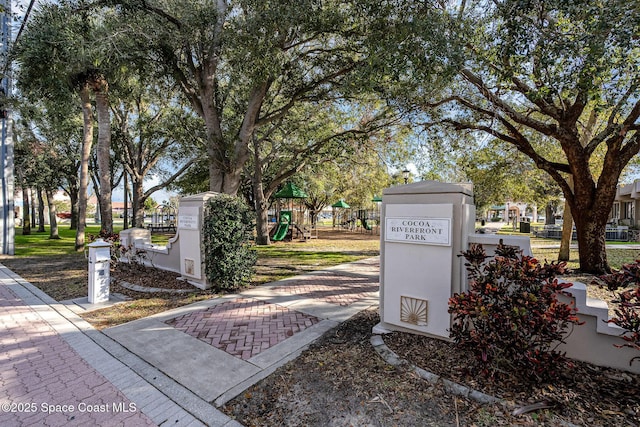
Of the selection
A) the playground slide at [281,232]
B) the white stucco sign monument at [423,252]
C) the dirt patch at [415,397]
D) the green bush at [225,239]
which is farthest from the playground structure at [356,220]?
the dirt patch at [415,397]

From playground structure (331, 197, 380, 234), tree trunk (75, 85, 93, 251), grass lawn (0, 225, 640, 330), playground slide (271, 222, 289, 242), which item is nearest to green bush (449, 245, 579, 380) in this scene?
grass lawn (0, 225, 640, 330)

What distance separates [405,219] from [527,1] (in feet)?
13.5

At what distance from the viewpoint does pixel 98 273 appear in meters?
5.63

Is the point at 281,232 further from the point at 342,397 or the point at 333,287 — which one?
the point at 342,397

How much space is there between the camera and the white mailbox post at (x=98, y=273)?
5566 millimetres

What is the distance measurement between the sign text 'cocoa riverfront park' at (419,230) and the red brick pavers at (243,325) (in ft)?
6.29

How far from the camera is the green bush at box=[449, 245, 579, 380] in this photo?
2.62 meters

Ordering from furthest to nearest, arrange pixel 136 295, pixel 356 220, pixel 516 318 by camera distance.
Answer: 1. pixel 356 220
2. pixel 136 295
3. pixel 516 318

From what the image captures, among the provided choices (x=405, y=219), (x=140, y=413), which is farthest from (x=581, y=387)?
(x=140, y=413)

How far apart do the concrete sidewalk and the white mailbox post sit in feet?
1.57

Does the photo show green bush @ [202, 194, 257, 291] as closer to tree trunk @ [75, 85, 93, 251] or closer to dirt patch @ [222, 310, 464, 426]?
dirt patch @ [222, 310, 464, 426]

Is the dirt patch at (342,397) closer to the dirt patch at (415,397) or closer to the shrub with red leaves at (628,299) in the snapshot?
the dirt patch at (415,397)

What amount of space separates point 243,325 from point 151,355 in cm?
124

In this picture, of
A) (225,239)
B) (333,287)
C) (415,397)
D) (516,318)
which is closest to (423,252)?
(516,318)
